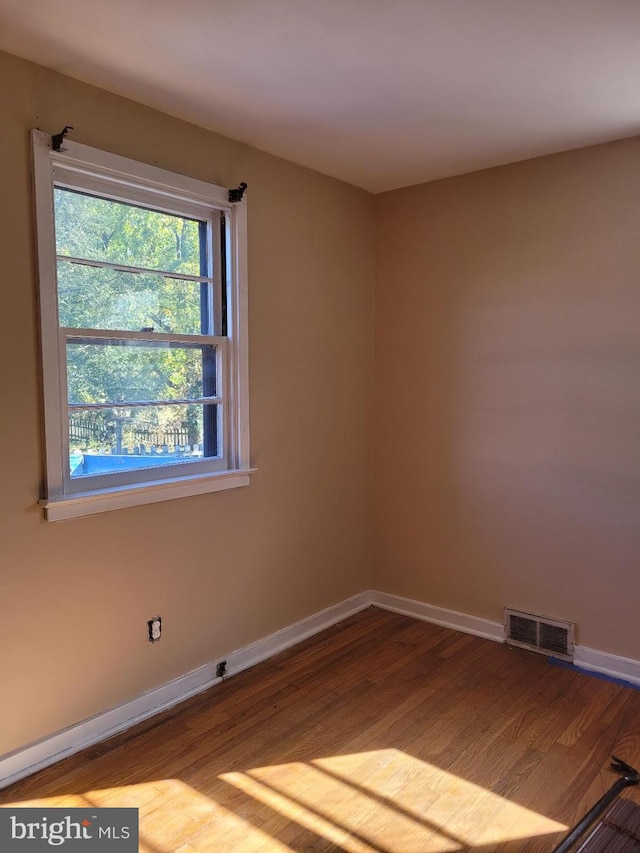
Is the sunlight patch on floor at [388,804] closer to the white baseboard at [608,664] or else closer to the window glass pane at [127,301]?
the white baseboard at [608,664]

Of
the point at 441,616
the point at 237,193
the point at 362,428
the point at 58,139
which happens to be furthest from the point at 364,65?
the point at 441,616

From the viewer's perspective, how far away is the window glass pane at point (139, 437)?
2506 millimetres

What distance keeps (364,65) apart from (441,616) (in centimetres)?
285

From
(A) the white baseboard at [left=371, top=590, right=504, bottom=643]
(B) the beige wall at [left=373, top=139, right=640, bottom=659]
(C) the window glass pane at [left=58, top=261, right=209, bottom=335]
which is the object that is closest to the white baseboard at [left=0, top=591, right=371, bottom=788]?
(A) the white baseboard at [left=371, top=590, right=504, bottom=643]

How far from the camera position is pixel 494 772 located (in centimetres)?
234

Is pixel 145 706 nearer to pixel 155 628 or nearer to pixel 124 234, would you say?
pixel 155 628

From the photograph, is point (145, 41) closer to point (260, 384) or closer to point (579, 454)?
point (260, 384)

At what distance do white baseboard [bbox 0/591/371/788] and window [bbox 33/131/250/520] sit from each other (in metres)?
0.84

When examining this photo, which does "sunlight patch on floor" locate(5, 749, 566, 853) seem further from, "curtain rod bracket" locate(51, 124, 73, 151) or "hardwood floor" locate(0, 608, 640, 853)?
"curtain rod bracket" locate(51, 124, 73, 151)

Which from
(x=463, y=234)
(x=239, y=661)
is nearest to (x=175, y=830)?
(x=239, y=661)

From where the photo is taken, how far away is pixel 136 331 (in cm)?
265

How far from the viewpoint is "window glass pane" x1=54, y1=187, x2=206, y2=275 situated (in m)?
2.42

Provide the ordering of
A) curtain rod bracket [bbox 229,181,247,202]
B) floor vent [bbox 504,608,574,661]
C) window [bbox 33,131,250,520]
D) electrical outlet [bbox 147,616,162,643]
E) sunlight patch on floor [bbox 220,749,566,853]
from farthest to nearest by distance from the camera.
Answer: floor vent [bbox 504,608,574,661]
curtain rod bracket [bbox 229,181,247,202]
electrical outlet [bbox 147,616,162,643]
window [bbox 33,131,250,520]
sunlight patch on floor [bbox 220,749,566,853]

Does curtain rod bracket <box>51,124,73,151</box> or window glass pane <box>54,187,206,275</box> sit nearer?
curtain rod bracket <box>51,124,73,151</box>
